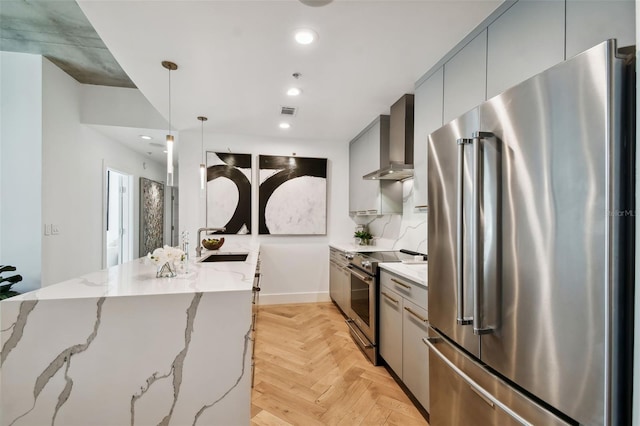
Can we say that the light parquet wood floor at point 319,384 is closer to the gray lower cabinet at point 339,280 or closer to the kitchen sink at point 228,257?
the gray lower cabinet at point 339,280

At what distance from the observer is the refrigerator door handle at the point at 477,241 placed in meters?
1.08

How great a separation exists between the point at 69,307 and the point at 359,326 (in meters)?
2.30

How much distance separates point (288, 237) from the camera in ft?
14.0

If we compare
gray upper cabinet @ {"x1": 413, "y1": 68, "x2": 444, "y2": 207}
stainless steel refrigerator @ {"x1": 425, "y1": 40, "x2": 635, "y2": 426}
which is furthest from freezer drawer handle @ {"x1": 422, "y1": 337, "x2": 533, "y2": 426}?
gray upper cabinet @ {"x1": 413, "y1": 68, "x2": 444, "y2": 207}

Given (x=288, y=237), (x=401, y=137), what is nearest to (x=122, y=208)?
(x=288, y=237)

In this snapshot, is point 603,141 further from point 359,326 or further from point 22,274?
point 22,274

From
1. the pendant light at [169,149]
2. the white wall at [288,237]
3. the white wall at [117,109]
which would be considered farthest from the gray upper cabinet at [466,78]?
the white wall at [117,109]

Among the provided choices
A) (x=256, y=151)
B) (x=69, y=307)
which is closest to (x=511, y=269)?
(x=69, y=307)

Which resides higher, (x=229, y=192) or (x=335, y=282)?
(x=229, y=192)

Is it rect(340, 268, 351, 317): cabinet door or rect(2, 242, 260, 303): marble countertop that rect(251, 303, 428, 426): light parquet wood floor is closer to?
rect(340, 268, 351, 317): cabinet door

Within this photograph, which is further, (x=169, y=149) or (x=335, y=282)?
(x=335, y=282)

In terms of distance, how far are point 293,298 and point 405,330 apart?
2504mm

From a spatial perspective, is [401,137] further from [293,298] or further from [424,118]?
[293,298]

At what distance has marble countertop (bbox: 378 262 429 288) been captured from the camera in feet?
5.89
